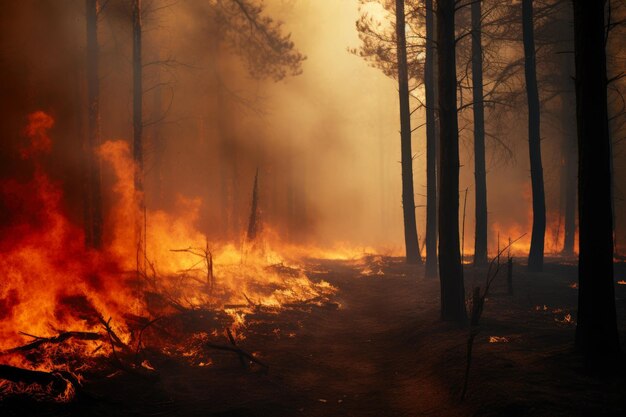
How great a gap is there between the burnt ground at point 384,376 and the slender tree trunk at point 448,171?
62 centimetres

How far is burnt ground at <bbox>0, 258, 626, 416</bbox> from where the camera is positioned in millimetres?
5648

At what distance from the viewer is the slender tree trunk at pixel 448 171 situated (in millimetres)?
9562

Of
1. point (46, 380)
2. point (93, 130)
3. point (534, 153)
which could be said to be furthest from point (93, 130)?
point (534, 153)

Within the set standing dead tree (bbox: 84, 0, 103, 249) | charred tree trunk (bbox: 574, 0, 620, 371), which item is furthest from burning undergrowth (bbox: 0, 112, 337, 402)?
charred tree trunk (bbox: 574, 0, 620, 371)

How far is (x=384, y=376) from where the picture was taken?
7715mm

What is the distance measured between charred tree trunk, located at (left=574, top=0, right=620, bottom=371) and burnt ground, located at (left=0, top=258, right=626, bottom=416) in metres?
0.63

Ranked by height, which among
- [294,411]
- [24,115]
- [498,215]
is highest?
[24,115]

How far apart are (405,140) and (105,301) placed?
13.4m

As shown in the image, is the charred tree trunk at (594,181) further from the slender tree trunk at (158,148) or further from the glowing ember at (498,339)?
the slender tree trunk at (158,148)

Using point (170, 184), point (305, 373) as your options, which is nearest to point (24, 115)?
point (170, 184)

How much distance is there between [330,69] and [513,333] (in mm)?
42818

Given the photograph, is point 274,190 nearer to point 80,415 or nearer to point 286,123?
point 286,123

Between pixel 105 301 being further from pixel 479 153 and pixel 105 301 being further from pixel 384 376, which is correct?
pixel 479 153

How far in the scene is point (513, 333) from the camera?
8.45m
